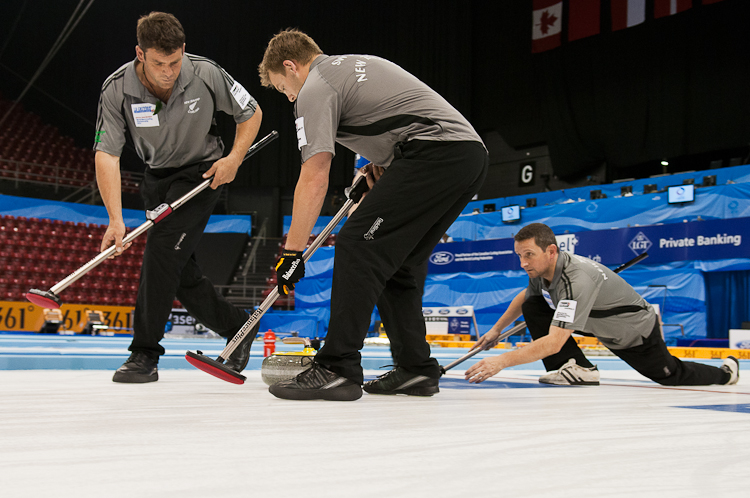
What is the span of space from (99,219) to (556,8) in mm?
11601

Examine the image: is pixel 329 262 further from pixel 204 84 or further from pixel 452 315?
pixel 204 84

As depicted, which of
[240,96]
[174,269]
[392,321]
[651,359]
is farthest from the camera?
[651,359]

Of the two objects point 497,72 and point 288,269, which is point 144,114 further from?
point 497,72

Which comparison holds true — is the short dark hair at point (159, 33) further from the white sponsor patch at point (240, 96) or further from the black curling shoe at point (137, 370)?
the black curling shoe at point (137, 370)

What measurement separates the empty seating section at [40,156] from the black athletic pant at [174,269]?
1287 cm

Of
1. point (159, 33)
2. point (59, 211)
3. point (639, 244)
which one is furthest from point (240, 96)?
point (59, 211)

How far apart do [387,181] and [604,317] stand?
4.40 ft

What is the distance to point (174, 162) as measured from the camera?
2340mm

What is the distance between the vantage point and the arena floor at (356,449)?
0.57m

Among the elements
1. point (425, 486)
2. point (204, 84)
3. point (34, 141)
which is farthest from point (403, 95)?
point (34, 141)

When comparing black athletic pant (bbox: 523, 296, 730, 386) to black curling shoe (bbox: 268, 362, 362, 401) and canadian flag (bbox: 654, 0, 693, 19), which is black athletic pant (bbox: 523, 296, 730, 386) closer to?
black curling shoe (bbox: 268, 362, 362, 401)

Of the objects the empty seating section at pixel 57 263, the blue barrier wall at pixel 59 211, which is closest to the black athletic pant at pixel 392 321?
the empty seating section at pixel 57 263

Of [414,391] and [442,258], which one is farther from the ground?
[442,258]

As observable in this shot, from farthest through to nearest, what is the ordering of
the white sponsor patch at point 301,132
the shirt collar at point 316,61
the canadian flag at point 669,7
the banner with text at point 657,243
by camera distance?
the canadian flag at point 669,7 → the banner with text at point 657,243 → the shirt collar at point 316,61 → the white sponsor patch at point 301,132
